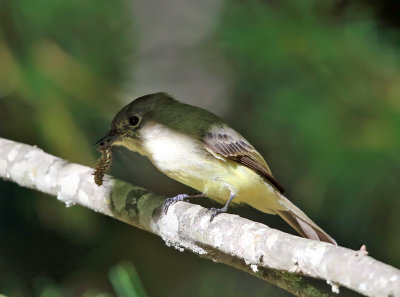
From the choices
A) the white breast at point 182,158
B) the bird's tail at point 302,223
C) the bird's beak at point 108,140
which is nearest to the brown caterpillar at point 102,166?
the bird's beak at point 108,140

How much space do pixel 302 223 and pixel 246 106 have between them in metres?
0.57

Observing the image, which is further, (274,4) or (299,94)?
(274,4)

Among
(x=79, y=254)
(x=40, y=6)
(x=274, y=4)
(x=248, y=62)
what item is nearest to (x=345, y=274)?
(x=248, y=62)

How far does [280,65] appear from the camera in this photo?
1.92 meters

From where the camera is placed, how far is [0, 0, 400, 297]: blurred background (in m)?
1.87

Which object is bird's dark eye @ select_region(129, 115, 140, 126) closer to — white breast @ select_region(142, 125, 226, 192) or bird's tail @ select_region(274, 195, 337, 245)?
white breast @ select_region(142, 125, 226, 192)

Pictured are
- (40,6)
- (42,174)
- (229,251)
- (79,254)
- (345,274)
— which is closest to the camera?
(345,274)

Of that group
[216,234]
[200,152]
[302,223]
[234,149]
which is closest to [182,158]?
[200,152]

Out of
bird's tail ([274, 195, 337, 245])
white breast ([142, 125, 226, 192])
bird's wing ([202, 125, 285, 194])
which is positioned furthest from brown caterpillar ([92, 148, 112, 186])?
bird's tail ([274, 195, 337, 245])

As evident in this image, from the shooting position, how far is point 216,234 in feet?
4.74

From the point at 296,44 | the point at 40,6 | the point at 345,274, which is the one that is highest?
the point at 40,6

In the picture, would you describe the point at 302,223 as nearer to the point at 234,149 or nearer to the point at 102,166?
the point at 234,149

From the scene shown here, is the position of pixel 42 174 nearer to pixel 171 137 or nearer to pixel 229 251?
pixel 171 137

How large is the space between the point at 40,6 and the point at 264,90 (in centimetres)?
70
